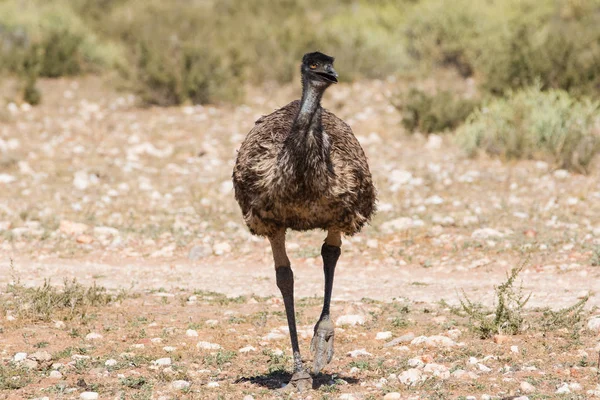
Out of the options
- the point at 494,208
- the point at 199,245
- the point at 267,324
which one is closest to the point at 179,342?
the point at 267,324

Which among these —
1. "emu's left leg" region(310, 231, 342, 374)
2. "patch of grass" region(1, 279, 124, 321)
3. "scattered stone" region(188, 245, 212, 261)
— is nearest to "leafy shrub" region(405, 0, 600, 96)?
"scattered stone" region(188, 245, 212, 261)

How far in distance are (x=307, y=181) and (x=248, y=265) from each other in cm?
472

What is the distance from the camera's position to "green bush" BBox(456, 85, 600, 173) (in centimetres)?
1262

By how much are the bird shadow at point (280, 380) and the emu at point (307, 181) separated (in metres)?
0.13

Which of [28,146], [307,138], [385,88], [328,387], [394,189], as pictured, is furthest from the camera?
[385,88]

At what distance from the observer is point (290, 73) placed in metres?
19.4

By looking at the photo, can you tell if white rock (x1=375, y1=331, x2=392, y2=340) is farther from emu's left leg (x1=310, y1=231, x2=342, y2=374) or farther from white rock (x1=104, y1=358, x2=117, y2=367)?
white rock (x1=104, y1=358, x2=117, y2=367)

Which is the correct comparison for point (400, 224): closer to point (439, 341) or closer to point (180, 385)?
point (439, 341)

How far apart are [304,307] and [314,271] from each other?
163 cm

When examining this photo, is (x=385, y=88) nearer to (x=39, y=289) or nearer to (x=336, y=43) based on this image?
(x=336, y=43)

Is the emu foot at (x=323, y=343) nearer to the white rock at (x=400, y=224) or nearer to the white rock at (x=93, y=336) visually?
the white rock at (x=93, y=336)

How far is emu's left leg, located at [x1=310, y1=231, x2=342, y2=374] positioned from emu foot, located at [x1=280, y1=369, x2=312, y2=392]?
0.11m

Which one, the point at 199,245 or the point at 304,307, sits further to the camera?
the point at 199,245

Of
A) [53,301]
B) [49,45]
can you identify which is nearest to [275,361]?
[53,301]
